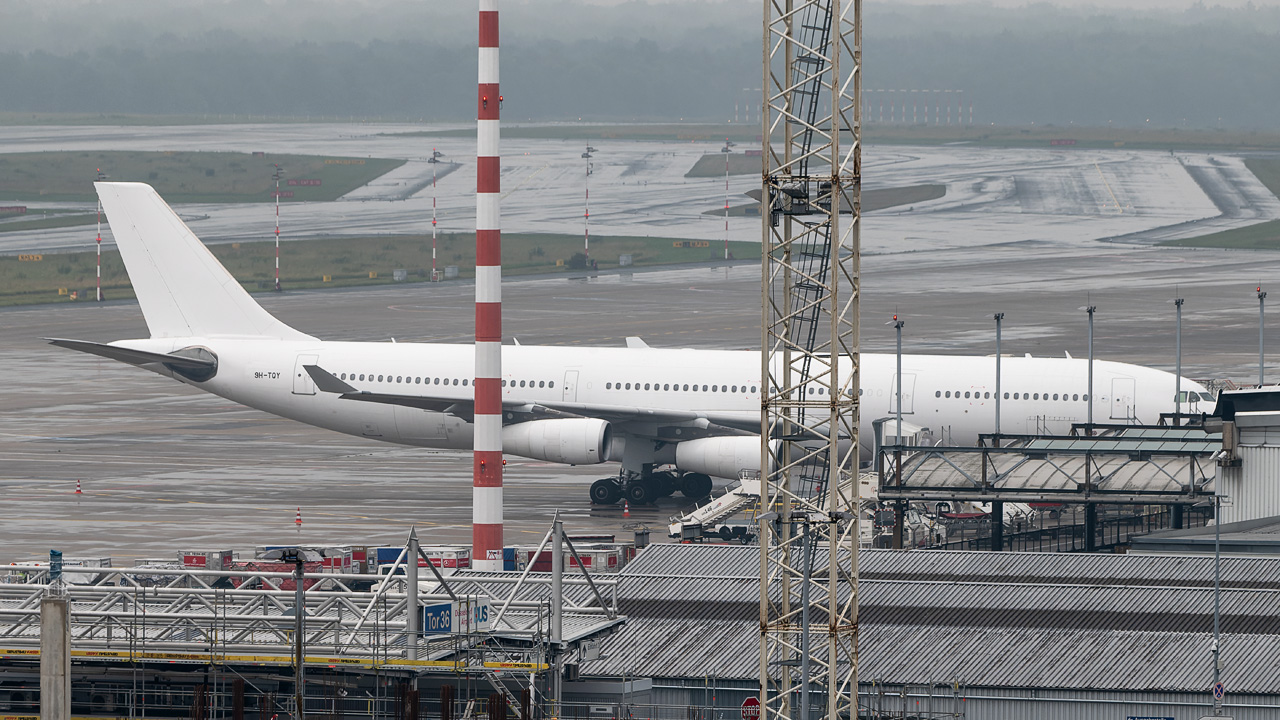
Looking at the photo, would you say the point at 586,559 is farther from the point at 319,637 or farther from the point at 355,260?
the point at 355,260

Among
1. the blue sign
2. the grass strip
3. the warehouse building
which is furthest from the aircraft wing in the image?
the grass strip

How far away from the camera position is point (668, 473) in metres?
69.4

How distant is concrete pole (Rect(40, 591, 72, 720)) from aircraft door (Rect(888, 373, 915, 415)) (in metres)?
41.3

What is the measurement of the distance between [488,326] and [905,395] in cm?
2053

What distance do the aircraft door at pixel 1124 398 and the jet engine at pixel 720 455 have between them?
40.7ft

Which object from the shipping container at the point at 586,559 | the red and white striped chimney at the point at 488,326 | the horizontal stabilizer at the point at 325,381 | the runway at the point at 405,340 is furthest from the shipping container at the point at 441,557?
the horizontal stabilizer at the point at 325,381

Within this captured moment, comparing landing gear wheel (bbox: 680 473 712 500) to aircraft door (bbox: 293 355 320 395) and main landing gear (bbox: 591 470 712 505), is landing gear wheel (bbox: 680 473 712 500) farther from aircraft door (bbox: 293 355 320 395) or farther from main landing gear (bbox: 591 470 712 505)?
aircraft door (bbox: 293 355 320 395)

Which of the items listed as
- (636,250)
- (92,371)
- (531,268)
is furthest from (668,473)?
(636,250)

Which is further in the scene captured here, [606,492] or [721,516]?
[606,492]

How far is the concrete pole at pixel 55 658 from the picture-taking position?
29.1 meters

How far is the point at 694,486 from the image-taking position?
69.9 metres

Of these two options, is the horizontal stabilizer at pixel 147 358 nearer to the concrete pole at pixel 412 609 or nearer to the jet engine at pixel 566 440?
the jet engine at pixel 566 440

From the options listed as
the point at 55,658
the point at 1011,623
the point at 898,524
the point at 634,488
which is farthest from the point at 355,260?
the point at 55,658

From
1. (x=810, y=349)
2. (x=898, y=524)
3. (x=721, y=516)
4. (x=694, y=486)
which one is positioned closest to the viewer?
(x=810, y=349)
